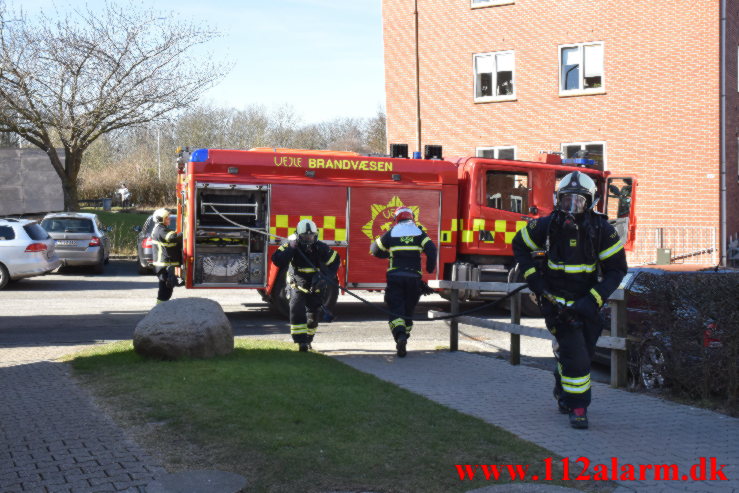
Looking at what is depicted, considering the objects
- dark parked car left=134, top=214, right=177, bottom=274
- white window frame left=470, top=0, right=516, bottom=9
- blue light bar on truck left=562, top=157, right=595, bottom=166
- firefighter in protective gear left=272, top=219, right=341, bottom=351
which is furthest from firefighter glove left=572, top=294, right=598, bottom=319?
white window frame left=470, top=0, right=516, bottom=9

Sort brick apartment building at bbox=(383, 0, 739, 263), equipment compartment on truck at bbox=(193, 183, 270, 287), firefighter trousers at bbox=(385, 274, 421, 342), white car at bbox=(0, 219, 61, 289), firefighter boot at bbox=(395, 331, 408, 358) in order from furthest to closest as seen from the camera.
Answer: brick apartment building at bbox=(383, 0, 739, 263), white car at bbox=(0, 219, 61, 289), equipment compartment on truck at bbox=(193, 183, 270, 287), firefighter trousers at bbox=(385, 274, 421, 342), firefighter boot at bbox=(395, 331, 408, 358)

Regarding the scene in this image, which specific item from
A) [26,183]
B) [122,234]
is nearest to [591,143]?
[122,234]

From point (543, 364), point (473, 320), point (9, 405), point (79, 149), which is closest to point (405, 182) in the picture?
point (473, 320)

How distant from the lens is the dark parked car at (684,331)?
6.48 m

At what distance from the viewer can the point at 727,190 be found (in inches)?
906

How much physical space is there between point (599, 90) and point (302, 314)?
16.6 m

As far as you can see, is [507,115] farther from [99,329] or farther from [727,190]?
[99,329]

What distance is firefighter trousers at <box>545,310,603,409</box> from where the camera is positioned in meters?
6.11

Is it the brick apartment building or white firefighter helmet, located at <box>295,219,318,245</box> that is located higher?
the brick apartment building

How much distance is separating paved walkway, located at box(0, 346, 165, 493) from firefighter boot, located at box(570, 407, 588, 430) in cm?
299

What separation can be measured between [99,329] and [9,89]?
17122mm

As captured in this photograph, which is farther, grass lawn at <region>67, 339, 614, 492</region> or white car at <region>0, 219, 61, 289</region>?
white car at <region>0, 219, 61, 289</region>

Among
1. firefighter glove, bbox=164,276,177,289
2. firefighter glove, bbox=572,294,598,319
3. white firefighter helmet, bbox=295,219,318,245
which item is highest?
white firefighter helmet, bbox=295,219,318,245

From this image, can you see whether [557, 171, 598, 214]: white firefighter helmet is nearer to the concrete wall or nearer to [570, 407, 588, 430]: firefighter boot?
[570, 407, 588, 430]: firefighter boot
